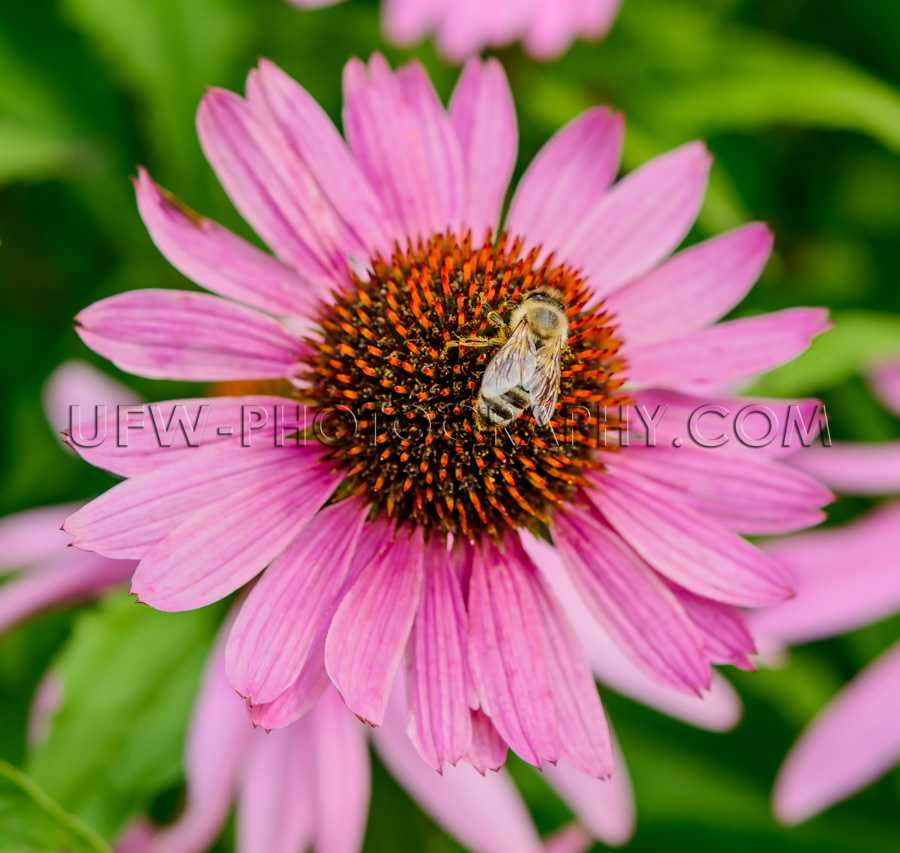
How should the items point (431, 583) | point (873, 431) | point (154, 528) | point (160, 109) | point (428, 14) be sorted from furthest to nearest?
point (873, 431)
point (160, 109)
point (428, 14)
point (431, 583)
point (154, 528)

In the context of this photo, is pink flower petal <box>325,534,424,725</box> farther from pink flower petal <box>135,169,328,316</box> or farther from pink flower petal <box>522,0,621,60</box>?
pink flower petal <box>522,0,621,60</box>

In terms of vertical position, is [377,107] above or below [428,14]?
below

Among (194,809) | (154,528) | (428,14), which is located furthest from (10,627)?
(428,14)

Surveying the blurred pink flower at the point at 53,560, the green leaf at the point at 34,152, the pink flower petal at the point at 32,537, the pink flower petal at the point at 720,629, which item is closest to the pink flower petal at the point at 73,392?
the blurred pink flower at the point at 53,560

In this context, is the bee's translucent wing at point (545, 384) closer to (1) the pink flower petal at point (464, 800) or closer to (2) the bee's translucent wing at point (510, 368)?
(2) the bee's translucent wing at point (510, 368)

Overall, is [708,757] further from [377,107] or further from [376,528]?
[377,107]

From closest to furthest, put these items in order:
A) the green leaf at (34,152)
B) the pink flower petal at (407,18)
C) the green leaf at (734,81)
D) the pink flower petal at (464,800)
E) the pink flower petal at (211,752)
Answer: the pink flower petal at (211,752) → the pink flower petal at (464,800) → the green leaf at (34,152) → the pink flower petal at (407,18) → the green leaf at (734,81)
